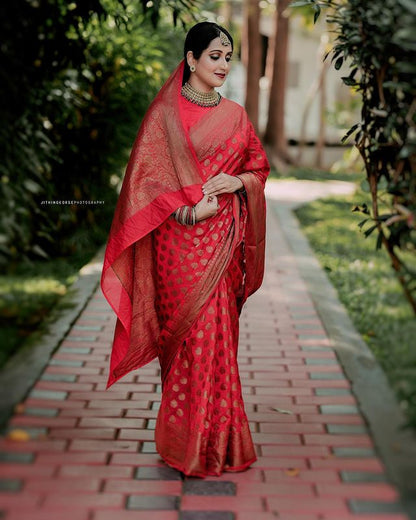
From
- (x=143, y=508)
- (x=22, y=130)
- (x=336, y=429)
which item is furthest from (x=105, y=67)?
(x=143, y=508)

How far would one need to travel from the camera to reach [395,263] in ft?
10.6

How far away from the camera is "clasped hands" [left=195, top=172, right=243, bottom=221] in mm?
3197

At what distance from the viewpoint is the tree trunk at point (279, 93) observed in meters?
15.8

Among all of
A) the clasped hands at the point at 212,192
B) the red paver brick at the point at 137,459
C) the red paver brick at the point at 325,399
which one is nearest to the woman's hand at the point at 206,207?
the clasped hands at the point at 212,192

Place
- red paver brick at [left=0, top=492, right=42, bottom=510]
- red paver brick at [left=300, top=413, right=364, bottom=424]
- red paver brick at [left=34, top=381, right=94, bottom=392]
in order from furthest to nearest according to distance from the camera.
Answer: red paver brick at [left=34, top=381, right=94, bottom=392]
red paver brick at [left=300, top=413, right=364, bottom=424]
red paver brick at [left=0, top=492, right=42, bottom=510]

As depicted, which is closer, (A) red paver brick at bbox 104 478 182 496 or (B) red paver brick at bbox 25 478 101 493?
(B) red paver brick at bbox 25 478 101 493

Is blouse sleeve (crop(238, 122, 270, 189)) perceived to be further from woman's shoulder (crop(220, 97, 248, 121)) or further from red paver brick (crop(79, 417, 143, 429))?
red paver brick (crop(79, 417, 143, 429))

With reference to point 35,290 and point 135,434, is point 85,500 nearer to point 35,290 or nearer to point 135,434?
point 135,434

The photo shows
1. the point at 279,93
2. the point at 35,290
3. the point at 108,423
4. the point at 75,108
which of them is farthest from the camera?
the point at 279,93

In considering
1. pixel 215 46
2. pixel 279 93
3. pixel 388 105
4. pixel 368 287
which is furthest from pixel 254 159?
pixel 279 93

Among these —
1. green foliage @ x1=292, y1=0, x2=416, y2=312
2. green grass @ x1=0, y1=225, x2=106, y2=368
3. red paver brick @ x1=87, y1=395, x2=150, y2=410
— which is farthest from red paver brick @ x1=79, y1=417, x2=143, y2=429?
green foliage @ x1=292, y1=0, x2=416, y2=312

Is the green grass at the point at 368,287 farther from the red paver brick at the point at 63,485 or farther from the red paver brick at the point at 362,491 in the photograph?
the red paver brick at the point at 63,485

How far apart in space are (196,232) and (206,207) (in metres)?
0.14

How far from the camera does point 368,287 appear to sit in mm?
6461
